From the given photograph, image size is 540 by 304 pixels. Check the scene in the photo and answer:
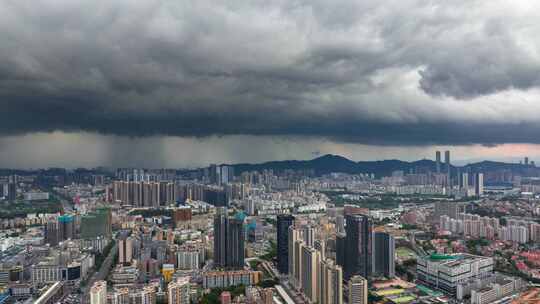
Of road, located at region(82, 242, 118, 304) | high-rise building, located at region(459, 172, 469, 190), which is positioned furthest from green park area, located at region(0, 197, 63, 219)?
high-rise building, located at region(459, 172, 469, 190)

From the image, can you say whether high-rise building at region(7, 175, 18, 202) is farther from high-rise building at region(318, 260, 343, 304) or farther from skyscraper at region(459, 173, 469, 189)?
skyscraper at region(459, 173, 469, 189)

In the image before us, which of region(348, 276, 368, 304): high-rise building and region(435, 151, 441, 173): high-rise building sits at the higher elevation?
region(435, 151, 441, 173): high-rise building

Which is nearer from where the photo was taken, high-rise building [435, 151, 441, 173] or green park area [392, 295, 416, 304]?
green park area [392, 295, 416, 304]

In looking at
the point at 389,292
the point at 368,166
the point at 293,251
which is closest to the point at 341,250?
the point at 293,251

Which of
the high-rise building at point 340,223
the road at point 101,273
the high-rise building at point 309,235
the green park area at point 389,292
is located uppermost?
the high-rise building at point 309,235

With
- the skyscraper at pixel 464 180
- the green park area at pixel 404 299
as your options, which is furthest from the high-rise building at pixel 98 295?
the skyscraper at pixel 464 180

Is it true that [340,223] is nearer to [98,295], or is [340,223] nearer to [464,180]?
[98,295]

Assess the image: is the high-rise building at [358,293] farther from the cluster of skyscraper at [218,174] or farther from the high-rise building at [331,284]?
the cluster of skyscraper at [218,174]
